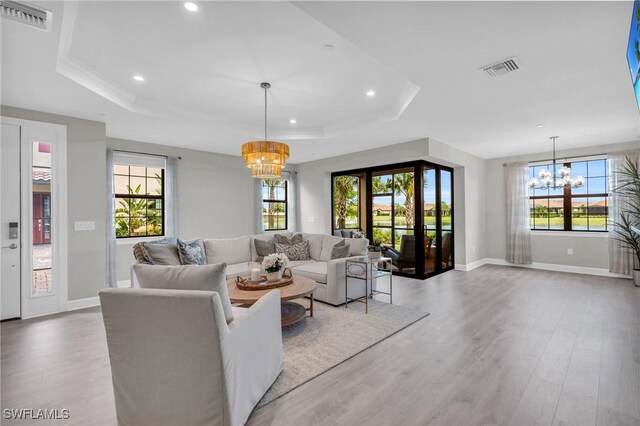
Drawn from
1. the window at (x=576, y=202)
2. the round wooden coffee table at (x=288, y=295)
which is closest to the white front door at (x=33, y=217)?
the round wooden coffee table at (x=288, y=295)

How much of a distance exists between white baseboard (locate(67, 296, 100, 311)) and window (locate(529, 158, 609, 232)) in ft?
27.8

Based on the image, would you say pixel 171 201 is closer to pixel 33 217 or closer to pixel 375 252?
pixel 33 217

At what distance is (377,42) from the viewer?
89.7 inches

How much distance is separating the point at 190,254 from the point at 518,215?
674 centimetres

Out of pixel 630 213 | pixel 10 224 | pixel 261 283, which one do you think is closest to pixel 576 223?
pixel 630 213

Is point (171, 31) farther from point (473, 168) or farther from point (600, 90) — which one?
point (473, 168)

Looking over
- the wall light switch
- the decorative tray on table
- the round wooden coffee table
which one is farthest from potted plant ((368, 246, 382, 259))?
the wall light switch

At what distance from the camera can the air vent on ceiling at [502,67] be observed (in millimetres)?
2635

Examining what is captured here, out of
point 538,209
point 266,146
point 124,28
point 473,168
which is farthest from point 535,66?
point 538,209

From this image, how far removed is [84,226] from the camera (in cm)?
412

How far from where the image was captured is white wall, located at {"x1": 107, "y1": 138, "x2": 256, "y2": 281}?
17.3 feet

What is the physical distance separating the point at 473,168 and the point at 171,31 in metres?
6.43

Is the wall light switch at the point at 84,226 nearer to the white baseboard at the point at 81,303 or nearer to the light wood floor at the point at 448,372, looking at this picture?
the white baseboard at the point at 81,303

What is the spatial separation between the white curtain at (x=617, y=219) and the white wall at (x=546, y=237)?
0.14 m
